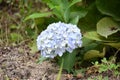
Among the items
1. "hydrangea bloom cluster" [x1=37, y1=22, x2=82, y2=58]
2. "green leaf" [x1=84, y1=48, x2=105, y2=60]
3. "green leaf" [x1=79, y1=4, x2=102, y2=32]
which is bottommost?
"green leaf" [x1=84, y1=48, x2=105, y2=60]

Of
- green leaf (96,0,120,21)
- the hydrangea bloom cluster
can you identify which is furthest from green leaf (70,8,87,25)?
the hydrangea bloom cluster

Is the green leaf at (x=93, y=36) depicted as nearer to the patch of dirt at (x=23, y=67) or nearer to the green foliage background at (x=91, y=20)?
the green foliage background at (x=91, y=20)

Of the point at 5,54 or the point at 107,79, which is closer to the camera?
the point at 107,79

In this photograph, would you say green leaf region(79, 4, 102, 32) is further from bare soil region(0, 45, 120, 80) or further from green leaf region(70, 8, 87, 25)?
bare soil region(0, 45, 120, 80)

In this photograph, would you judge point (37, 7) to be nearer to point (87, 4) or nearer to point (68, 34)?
point (87, 4)

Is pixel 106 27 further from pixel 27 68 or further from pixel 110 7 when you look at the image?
pixel 27 68

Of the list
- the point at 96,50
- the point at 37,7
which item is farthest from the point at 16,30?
the point at 96,50

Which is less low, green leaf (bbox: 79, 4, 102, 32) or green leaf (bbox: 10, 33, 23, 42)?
green leaf (bbox: 79, 4, 102, 32)
